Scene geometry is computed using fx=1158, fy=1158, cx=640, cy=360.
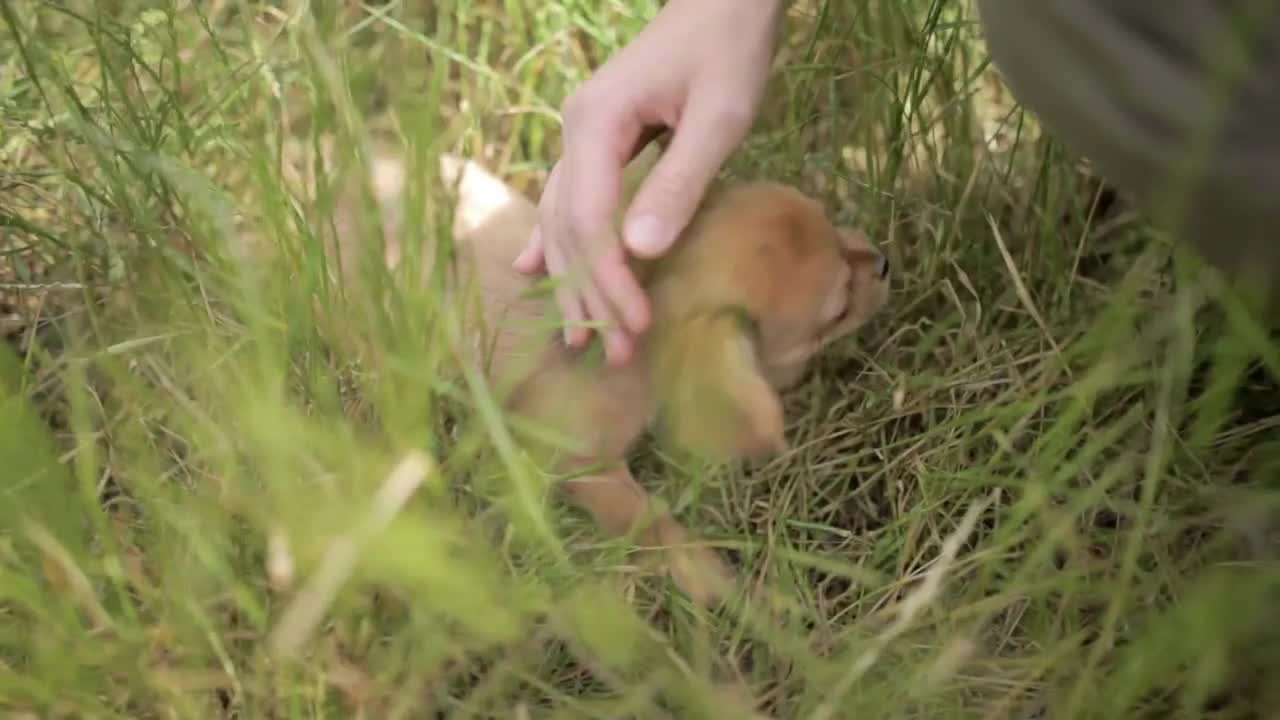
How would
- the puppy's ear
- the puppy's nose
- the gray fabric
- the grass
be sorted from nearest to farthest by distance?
the gray fabric → the grass → the puppy's ear → the puppy's nose

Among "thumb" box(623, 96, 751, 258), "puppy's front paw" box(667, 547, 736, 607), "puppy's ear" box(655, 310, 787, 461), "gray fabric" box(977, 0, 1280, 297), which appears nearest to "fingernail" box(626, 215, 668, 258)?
"thumb" box(623, 96, 751, 258)

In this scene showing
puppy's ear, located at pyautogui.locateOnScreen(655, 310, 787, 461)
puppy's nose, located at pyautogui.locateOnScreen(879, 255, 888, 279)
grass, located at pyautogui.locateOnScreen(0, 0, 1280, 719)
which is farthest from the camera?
puppy's nose, located at pyautogui.locateOnScreen(879, 255, 888, 279)

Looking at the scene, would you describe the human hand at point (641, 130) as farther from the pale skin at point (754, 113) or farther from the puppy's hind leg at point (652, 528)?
the puppy's hind leg at point (652, 528)

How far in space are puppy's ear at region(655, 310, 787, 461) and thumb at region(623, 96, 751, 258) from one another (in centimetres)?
11

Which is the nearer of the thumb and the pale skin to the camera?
the pale skin

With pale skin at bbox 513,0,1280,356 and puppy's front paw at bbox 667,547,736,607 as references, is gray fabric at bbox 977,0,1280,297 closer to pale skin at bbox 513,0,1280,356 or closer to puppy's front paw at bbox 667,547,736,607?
pale skin at bbox 513,0,1280,356

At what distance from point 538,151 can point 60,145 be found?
0.73m

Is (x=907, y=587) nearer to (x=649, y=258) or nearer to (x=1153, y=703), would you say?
(x=1153, y=703)

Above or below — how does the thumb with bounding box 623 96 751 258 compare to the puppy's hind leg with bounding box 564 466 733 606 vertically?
above

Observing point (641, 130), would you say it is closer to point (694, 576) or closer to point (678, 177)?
point (678, 177)

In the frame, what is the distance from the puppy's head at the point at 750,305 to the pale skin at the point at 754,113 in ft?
0.18

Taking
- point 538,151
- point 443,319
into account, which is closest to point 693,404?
point 443,319

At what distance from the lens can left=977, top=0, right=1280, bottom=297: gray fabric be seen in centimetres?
74

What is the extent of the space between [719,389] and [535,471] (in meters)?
0.25
